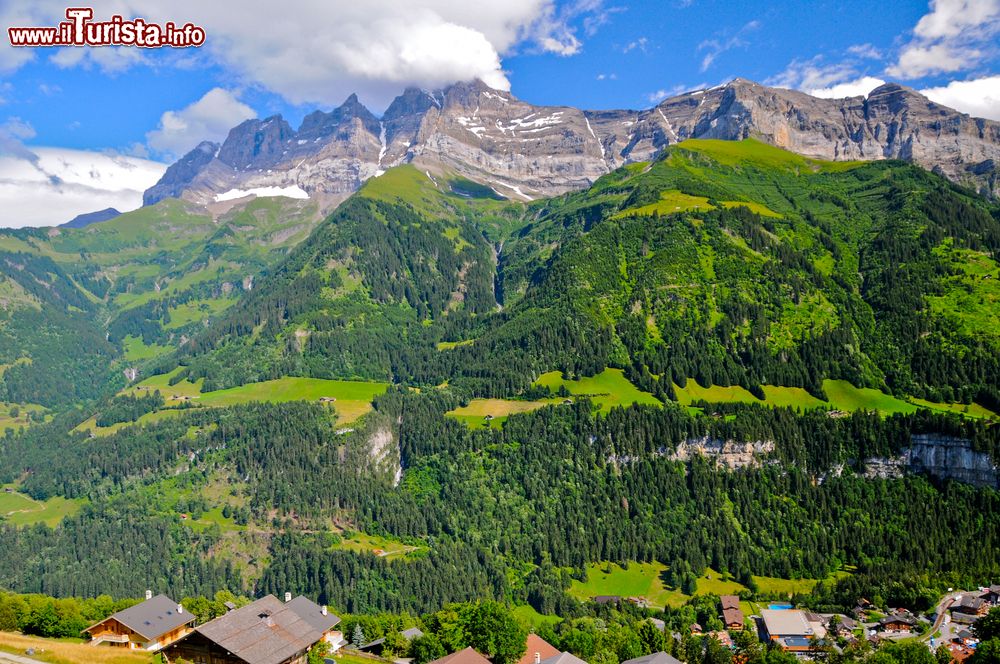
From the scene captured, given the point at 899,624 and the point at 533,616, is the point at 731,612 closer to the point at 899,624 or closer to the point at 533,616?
the point at 899,624

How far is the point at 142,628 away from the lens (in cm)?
10731

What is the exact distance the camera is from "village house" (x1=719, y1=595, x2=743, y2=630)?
158837 millimetres

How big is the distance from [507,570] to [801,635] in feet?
233

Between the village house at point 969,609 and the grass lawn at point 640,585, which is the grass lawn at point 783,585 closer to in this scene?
the grass lawn at point 640,585

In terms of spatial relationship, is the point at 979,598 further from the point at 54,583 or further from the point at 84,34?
the point at 54,583

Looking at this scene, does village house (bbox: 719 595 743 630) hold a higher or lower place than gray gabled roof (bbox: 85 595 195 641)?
lower

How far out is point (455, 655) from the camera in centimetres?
10562

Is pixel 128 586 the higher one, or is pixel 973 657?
pixel 973 657

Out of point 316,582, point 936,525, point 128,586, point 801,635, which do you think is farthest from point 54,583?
point 936,525

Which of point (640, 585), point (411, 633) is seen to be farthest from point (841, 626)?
point (411, 633)

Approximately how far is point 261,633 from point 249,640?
200 centimetres

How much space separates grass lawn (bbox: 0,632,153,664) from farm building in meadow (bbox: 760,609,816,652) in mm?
101704

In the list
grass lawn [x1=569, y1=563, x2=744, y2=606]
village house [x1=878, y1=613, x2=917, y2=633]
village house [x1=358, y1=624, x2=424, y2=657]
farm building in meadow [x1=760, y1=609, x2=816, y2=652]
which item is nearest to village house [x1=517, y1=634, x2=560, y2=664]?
village house [x1=358, y1=624, x2=424, y2=657]

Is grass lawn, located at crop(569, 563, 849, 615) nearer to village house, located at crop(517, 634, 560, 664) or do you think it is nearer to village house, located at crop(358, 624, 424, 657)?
village house, located at crop(517, 634, 560, 664)
